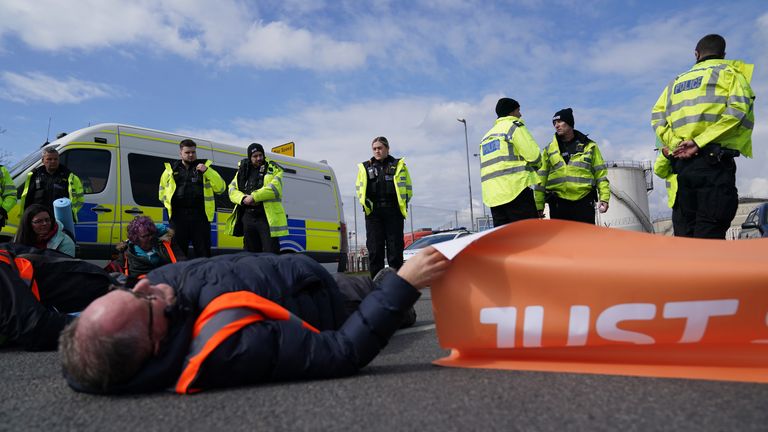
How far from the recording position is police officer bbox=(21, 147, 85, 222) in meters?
5.87

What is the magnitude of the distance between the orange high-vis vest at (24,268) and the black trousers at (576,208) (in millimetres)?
4231

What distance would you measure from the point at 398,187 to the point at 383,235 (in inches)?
22.1

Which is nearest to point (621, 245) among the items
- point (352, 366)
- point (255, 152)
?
point (352, 366)

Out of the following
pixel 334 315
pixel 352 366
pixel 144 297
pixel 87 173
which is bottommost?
pixel 352 366

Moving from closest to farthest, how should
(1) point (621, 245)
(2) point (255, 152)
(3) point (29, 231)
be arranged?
(1) point (621, 245), (3) point (29, 231), (2) point (255, 152)

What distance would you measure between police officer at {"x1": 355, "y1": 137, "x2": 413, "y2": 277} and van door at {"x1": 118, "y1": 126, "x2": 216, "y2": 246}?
8.76 ft

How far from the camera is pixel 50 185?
586cm

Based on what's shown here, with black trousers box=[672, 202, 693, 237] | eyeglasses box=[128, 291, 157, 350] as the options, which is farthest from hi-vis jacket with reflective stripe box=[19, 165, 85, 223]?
black trousers box=[672, 202, 693, 237]

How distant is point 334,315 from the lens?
2416 millimetres

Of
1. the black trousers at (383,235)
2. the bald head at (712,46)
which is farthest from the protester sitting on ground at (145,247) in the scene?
the bald head at (712,46)

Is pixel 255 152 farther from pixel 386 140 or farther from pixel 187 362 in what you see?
pixel 187 362

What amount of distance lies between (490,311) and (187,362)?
1.12 metres

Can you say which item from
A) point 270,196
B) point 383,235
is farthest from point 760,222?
point 270,196

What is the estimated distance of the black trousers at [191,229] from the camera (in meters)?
6.16
